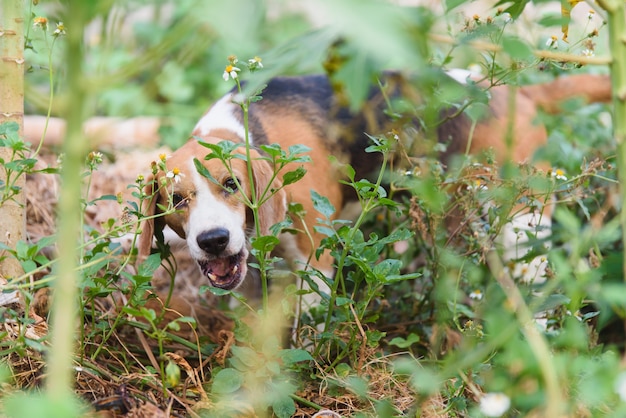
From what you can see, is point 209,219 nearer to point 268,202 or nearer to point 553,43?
point 268,202

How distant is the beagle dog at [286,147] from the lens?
278cm

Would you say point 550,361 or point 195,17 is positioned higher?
point 195,17

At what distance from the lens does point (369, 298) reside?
2121mm

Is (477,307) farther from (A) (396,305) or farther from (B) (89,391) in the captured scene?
(B) (89,391)

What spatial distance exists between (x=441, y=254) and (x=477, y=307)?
0.26 m

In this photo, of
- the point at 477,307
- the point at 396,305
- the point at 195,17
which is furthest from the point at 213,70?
the point at 195,17

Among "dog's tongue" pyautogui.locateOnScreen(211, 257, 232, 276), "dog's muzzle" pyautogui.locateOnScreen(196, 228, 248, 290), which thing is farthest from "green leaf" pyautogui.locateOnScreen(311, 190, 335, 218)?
"dog's tongue" pyautogui.locateOnScreen(211, 257, 232, 276)

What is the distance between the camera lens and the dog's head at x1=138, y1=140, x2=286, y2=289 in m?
2.72

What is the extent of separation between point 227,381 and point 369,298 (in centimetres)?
44

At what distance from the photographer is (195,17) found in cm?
112

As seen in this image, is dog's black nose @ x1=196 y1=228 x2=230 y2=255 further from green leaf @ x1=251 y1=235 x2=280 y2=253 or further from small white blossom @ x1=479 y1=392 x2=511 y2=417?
small white blossom @ x1=479 y1=392 x2=511 y2=417

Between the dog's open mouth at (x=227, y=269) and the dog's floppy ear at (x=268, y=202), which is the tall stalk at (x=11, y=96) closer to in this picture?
the dog's open mouth at (x=227, y=269)

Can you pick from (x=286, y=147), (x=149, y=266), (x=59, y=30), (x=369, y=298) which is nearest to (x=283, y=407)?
(x=369, y=298)

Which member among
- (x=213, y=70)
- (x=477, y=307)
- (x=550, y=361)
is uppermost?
(x=550, y=361)
